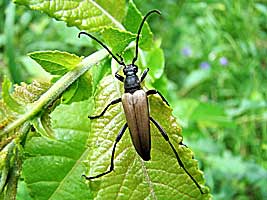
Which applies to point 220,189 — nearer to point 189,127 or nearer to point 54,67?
point 189,127

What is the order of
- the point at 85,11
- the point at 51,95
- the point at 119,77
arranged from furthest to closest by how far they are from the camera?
the point at 85,11
the point at 119,77
the point at 51,95

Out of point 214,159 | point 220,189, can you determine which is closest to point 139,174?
point 214,159

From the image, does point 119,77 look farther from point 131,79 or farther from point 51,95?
point 51,95

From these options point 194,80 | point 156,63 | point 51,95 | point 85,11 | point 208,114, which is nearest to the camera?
point 51,95

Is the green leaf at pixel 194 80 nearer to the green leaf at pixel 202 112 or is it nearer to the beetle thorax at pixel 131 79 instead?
the green leaf at pixel 202 112

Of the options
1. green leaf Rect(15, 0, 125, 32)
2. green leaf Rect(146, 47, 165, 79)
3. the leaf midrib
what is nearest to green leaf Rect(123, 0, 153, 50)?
green leaf Rect(15, 0, 125, 32)

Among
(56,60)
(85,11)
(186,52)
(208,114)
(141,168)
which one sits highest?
(186,52)

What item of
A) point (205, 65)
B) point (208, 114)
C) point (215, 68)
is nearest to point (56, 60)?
point (208, 114)
